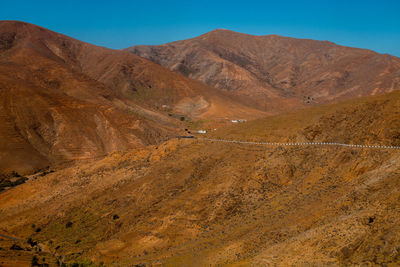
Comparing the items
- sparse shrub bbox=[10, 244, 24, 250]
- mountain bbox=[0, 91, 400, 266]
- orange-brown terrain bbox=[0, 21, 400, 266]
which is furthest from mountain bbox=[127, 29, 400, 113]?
sparse shrub bbox=[10, 244, 24, 250]

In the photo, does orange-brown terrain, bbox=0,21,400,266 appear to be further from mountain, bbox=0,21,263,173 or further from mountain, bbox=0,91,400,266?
mountain, bbox=0,21,263,173

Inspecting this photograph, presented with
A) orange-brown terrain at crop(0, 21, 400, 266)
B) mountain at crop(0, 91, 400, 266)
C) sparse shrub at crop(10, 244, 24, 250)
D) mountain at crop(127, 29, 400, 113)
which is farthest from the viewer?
mountain at crop(127, 29, 400, 113)

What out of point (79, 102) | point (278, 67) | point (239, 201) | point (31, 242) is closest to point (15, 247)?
point (31, 242)

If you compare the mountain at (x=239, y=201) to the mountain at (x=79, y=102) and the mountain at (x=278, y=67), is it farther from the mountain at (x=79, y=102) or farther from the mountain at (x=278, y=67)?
the mountain at (x=278, y=67)

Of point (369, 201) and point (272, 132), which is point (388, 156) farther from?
point (272, 132)

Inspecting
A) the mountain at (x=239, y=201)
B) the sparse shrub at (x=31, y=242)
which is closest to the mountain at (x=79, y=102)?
the mountain at (x=239, y=201)

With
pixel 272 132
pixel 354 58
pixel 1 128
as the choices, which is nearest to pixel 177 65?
pixel 354 58
